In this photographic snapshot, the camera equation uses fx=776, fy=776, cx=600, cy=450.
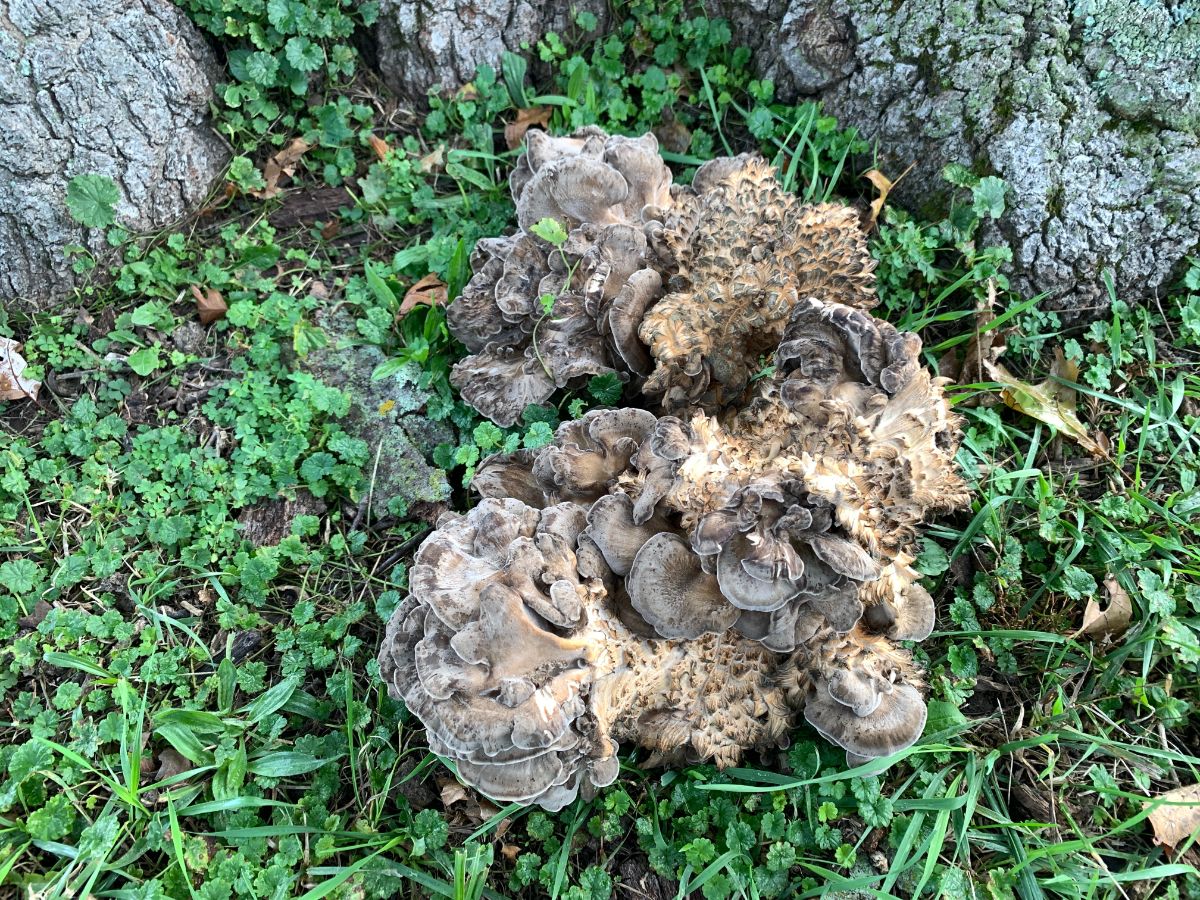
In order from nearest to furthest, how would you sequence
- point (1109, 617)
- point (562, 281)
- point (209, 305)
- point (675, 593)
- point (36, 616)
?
point (675, 593) → point (1109, 617) → point (36, 616) → point (562, 281) → point (209, 305)

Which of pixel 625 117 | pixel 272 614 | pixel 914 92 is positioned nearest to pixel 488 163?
pixel 625 117

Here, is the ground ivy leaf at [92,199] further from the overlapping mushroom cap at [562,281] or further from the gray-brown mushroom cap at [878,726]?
the gray-brown mushroom cap at [878,726]

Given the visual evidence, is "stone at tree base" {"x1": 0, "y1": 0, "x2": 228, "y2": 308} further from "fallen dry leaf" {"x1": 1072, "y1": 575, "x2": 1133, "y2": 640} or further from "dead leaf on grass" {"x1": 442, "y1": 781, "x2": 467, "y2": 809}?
"fallen dry leaf" {"x1": 1072, "y1": 575, "x2": 1133, "y2": 640}

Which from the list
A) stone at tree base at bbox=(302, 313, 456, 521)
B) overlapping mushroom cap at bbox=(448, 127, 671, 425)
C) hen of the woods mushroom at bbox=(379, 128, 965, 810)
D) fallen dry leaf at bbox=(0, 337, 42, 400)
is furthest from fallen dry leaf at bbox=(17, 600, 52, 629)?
overlapping mushroom cap at bbox=(448, 127, 671, 425)

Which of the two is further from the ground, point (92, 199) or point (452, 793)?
point (92, 199)

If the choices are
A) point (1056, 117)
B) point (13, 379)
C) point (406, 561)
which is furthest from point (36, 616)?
point (1056, 117)

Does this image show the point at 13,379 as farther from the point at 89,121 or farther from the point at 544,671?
the point at 544,671

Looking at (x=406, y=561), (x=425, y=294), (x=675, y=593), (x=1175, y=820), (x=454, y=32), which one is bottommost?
(x=1175, y=820)

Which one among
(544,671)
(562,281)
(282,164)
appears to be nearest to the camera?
(544,671)
